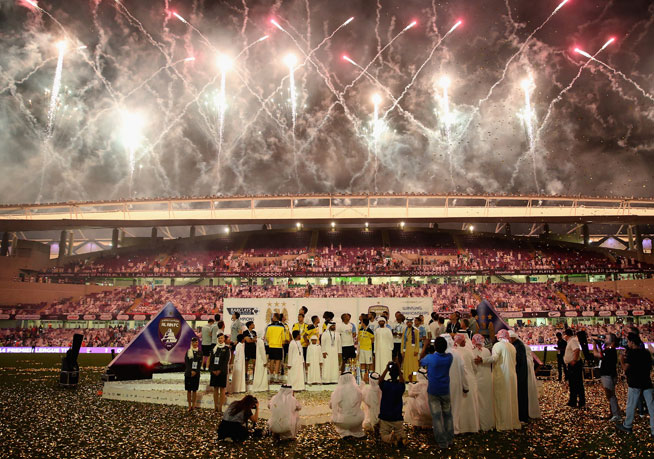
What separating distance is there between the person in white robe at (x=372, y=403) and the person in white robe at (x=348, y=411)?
45cm

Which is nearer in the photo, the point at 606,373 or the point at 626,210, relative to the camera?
the point at 606,373

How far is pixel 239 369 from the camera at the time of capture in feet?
41.5

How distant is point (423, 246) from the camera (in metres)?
45.2

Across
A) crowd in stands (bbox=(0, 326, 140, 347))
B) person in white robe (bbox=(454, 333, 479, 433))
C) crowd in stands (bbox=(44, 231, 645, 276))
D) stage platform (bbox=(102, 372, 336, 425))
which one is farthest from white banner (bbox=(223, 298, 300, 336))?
crowd in stands (bbox=(44, 231, 645, 276))

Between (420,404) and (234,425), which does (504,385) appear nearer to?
(420,404)

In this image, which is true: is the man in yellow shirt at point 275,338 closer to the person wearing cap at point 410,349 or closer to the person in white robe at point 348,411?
the person wearing cap at point 410,349

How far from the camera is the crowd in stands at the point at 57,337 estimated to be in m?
30.9

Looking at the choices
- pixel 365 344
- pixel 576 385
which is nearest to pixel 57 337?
pixel 365 344

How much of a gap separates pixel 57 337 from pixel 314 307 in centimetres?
2568

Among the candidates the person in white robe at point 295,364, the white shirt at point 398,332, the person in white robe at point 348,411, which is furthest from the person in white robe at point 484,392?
the person in white robe at point 295,364

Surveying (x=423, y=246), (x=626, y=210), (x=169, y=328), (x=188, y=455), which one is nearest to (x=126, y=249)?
(x=423, y=246)

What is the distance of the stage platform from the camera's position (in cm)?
1123

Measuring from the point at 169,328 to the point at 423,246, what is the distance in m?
33.6

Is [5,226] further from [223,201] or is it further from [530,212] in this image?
[530,212]
